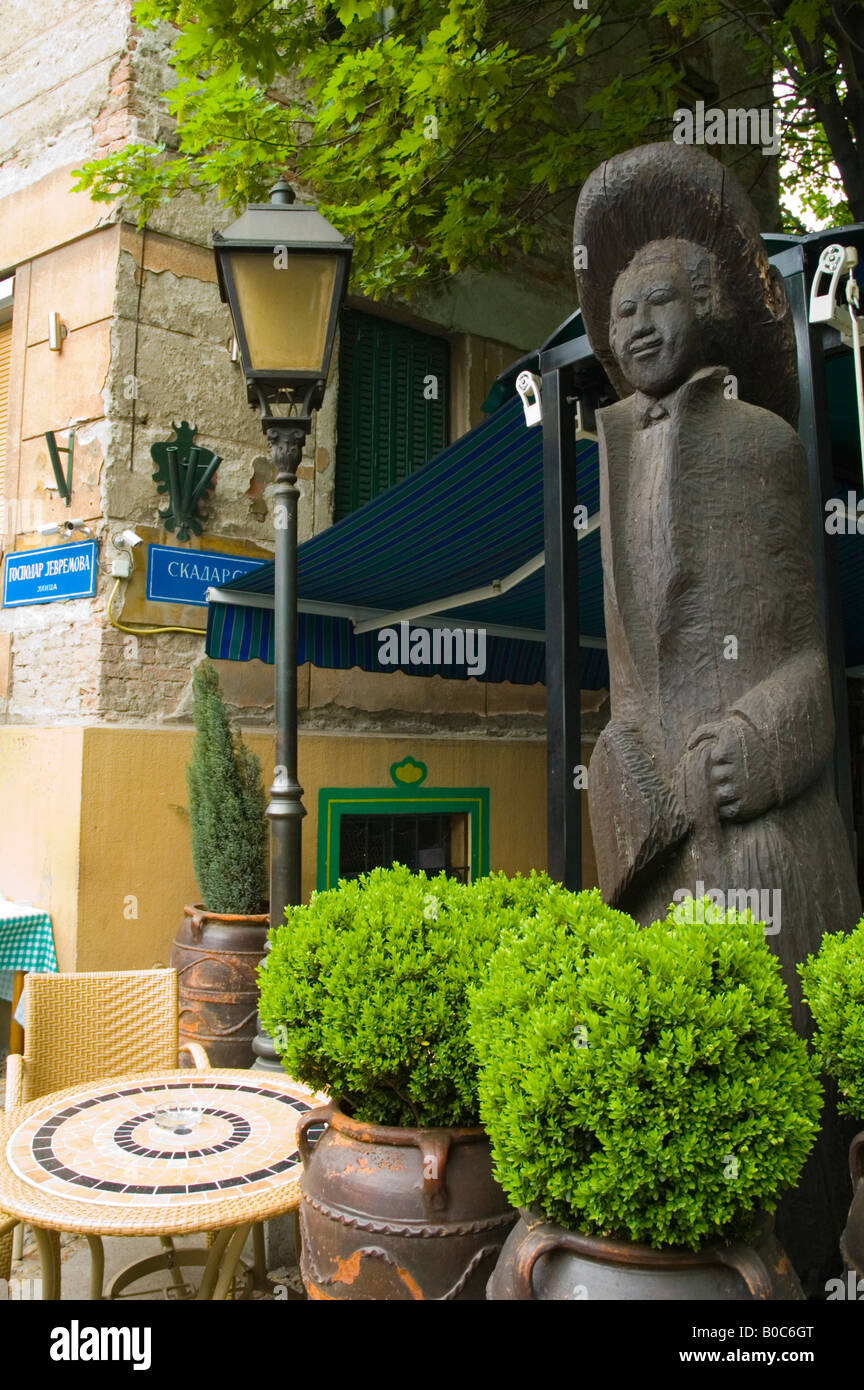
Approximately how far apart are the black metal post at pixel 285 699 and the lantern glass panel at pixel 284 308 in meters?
0.23

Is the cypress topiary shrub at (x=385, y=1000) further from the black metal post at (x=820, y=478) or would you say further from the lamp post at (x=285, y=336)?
the lamp post at (x=285, y=336)

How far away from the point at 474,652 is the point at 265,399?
3.38m

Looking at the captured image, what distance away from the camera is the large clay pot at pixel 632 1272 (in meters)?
1.69

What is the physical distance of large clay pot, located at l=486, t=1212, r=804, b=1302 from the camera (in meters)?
1.69

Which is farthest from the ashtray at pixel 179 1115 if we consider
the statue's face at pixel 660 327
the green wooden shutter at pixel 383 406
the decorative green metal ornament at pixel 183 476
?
the green wooden shutter at pixel 383 406

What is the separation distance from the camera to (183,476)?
21.6 ft

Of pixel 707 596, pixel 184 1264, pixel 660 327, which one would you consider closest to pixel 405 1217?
pixel 707 596

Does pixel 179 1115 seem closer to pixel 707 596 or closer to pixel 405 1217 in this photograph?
pixel 405 1217

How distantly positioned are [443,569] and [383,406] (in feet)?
8.16

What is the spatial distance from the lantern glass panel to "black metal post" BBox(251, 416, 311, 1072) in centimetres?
23

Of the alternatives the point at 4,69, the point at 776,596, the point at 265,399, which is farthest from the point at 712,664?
the point at 4,69

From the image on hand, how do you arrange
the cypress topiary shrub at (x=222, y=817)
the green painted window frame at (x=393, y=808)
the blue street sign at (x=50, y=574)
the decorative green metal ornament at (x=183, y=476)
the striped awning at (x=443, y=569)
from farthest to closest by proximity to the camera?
the green painted window frame at (x=393, y=808), the decorative green metal ornament at (x=183, y=476), the blue street sign at (x=50, y=574), the cypress topiary shrub at (x=222, y=817), the striped awning at (x=443, y=569)

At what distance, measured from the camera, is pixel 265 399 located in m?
4.22

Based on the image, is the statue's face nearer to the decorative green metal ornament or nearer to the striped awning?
the striped awning
